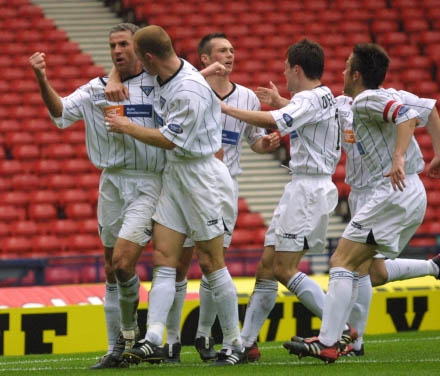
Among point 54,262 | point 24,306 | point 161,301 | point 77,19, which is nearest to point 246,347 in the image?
point 161,301

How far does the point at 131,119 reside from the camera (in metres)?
6.52

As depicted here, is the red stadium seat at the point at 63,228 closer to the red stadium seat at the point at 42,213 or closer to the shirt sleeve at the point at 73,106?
the red stadium seat at the point at 42,213

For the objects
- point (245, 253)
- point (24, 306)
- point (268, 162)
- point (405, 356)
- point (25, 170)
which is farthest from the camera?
point (268, 162)

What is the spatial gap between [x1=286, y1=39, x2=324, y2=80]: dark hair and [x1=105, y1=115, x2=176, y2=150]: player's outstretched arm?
50.7 inches

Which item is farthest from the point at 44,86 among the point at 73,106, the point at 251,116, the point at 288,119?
the point at 288,119

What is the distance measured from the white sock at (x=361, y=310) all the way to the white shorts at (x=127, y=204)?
5.94ft

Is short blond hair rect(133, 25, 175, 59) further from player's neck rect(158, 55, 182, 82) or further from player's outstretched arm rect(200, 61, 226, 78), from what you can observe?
player's outstretched arm rect(200, 61, 226, 78)

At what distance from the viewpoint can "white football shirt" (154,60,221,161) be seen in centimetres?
611

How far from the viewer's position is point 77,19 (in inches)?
696

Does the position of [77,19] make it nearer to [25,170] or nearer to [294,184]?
[25,170]

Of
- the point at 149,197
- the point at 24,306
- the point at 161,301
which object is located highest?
the point at 149,197

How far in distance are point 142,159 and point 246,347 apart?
4.66 feet

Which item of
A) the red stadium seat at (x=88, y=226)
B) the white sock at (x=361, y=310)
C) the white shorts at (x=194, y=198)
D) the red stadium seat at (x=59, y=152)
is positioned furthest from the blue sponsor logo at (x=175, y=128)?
the red stadium seat at (x=59, y=152)

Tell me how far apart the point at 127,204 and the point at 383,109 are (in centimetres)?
163
